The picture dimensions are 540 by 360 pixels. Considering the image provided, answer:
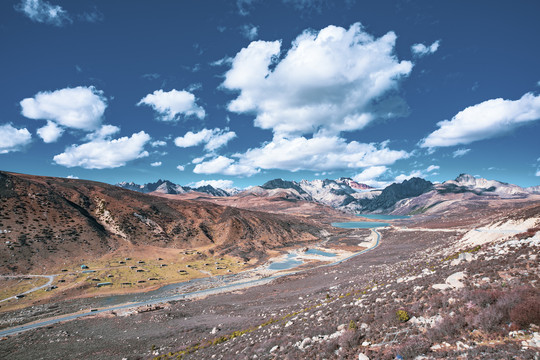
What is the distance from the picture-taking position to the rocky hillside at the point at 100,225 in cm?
8556

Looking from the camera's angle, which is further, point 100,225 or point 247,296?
point 100,225

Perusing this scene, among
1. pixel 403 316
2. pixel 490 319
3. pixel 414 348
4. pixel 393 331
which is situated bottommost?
pixel 393 331

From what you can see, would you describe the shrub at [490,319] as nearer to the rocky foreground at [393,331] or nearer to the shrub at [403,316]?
the rocky foreground at [393,331]

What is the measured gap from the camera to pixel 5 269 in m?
71.4

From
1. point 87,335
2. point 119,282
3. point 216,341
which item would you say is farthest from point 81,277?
point 216,341

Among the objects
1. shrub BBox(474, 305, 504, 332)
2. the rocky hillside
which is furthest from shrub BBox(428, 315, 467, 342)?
the rocky hillside

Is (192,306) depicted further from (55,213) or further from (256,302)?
(55,213)

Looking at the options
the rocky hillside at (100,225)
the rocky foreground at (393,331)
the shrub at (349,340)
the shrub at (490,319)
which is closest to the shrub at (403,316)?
the rocky foreground at (393,331)

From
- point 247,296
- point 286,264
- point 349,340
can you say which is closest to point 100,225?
point 286,264

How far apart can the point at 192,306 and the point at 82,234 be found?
77.1 metres

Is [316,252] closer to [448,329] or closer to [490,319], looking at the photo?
[448,329]

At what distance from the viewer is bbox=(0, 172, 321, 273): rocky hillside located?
8556 cm

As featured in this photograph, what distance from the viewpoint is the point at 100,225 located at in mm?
116938

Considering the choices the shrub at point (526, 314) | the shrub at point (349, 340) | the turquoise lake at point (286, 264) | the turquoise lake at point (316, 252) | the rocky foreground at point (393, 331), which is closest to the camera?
the shrub at point (526, 314)
